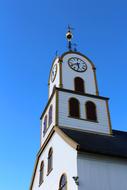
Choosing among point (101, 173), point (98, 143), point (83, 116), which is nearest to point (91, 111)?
point (83, 116)

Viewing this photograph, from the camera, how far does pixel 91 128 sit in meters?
25.4

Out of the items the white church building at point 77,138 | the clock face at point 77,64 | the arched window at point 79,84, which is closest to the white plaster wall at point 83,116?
the white church building at point 77,138

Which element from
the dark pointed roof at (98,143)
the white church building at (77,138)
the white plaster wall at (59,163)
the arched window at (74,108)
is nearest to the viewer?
the white church building at (77,138)

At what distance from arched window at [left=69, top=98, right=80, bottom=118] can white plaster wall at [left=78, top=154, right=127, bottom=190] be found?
723 centimetres

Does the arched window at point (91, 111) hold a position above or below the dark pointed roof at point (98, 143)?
above

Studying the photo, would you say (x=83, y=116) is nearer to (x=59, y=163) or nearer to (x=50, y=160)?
(x=50, y=160)

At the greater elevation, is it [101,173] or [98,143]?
[98,143]

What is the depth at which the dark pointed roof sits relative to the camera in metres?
19.5

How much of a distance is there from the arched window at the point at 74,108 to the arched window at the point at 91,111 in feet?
3.00

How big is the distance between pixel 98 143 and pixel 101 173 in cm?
355

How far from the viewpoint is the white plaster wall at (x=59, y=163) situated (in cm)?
1888

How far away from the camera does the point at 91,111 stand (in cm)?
2683

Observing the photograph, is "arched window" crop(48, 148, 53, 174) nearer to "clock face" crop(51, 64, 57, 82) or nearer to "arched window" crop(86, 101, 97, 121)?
"arched window" crop(86, 101, 97, 121)

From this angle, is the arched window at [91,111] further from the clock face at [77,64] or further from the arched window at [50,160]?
the clock face at [77,64]
